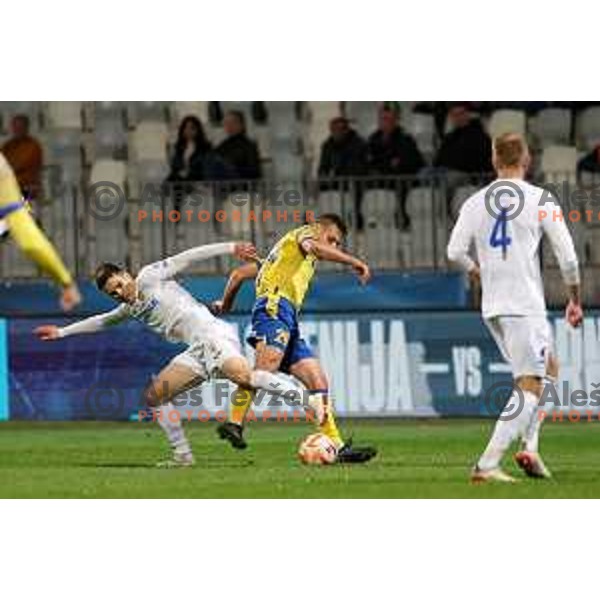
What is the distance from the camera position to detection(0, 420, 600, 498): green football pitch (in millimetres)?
13805

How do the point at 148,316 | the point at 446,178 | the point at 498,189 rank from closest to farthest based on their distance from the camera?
the point at 498,189
the point at 148,316
the point at 446,178

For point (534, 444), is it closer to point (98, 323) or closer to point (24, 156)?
point (98, 323)

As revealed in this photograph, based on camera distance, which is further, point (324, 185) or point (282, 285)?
point (324, 185)

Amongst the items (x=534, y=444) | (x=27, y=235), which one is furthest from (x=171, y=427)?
(x=27, y=235)

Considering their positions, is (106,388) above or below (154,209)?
below

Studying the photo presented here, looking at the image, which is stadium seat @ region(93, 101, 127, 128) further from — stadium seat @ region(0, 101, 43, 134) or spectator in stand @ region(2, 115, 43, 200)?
spectator in stand @ region(2, 115, 43, 200)

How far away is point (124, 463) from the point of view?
15859 mm

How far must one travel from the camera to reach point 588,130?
20.6 meters

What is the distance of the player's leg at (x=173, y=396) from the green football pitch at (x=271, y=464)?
18 cm

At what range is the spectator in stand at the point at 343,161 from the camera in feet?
64.3

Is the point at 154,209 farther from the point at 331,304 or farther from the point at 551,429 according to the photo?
the point at 551,429

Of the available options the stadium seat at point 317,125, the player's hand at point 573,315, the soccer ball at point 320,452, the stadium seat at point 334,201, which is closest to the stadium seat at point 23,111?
the stadium seat at point 317,125

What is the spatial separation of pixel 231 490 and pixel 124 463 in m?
1.97

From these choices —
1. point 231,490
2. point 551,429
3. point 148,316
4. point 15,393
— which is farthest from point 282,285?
point 15,393
